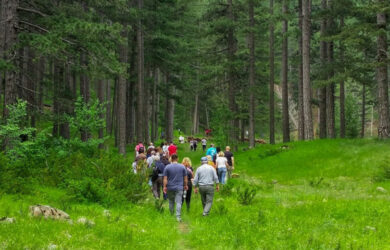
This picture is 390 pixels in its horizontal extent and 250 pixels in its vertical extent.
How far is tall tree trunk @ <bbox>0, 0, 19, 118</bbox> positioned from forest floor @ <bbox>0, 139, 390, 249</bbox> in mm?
4351

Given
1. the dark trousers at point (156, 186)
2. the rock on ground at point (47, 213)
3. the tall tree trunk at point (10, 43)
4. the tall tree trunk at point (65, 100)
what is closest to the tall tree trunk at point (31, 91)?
the tall tree trunk at point (10, 43)

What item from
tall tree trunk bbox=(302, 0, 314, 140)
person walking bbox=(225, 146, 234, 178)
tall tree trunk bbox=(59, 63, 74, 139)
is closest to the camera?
tall tree trunk bbox=(59, 63, 74, 139)

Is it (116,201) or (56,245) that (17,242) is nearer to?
(56,245)

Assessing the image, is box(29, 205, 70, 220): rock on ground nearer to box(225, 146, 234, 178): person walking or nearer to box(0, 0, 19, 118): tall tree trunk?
box(0, 0, 19, 118): tall tree trunk

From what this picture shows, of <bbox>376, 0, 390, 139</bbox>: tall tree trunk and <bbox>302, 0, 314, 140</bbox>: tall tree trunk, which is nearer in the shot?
<bbox>376, 0, 390, 139</bbox>: tall tree trunk

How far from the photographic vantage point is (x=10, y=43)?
14.5m

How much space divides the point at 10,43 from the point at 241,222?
1052 cm

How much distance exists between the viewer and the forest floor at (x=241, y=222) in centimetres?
722

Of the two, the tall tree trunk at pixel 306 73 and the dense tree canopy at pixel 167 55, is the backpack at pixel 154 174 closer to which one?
the dense tree canopy at pixel 167 55

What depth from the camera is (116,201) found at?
11109 mm

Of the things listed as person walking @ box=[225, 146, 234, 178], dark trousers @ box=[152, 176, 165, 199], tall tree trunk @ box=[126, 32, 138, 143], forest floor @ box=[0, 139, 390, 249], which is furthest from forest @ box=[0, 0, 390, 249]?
tall tree trunk @ box=[126, 32, 138, 143]

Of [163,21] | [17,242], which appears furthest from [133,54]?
[17,242]

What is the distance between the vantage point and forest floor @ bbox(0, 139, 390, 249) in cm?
722

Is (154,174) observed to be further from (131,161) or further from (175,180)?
(131,161)
